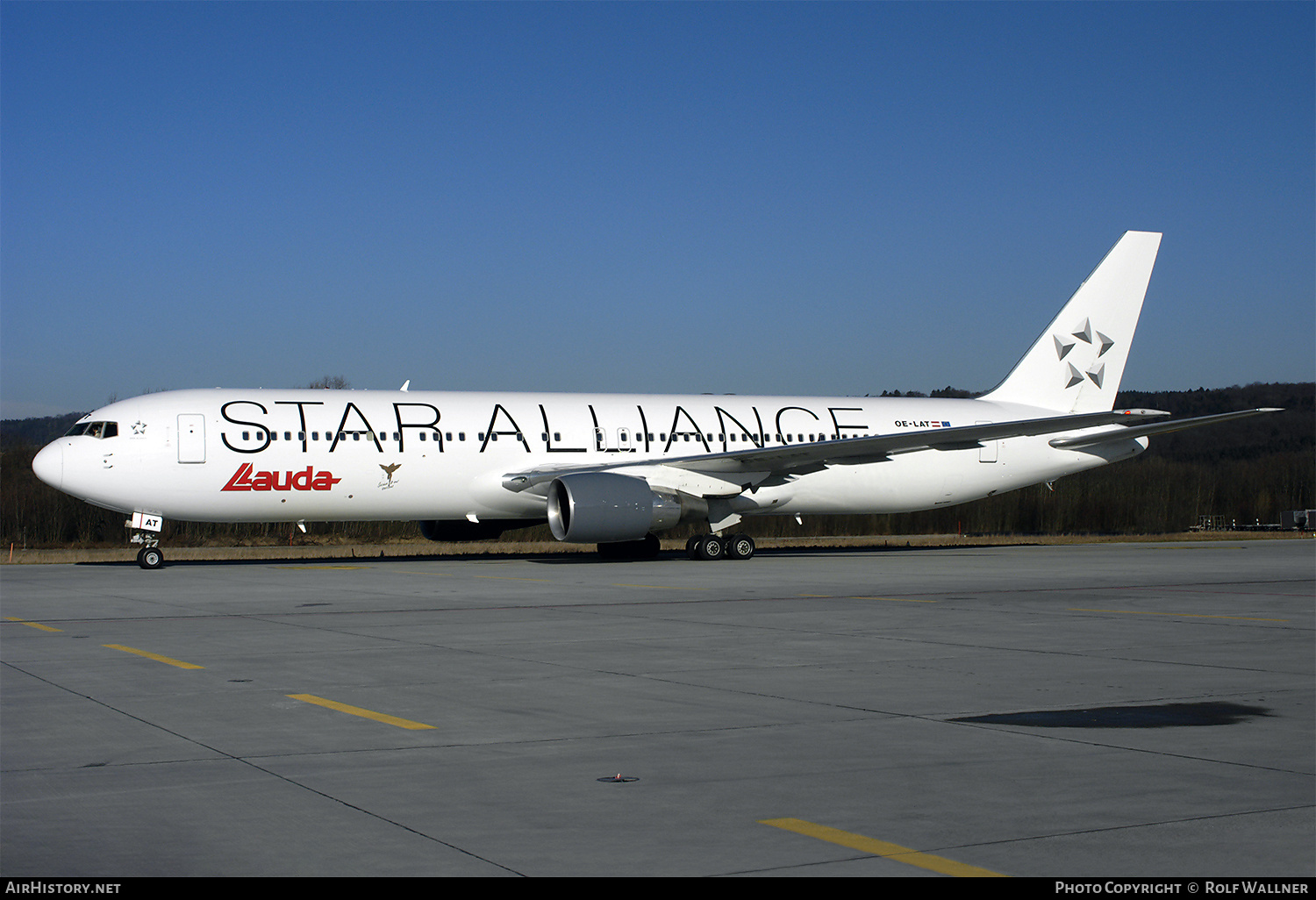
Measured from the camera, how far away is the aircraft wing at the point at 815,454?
25.3 m

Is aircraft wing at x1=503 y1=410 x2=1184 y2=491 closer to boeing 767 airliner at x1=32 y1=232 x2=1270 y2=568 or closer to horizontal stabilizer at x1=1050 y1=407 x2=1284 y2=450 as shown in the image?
boeing 767 airliner at x1=32 y1=232 x2=1270 y2=568

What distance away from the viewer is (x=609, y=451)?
26750 millimetres

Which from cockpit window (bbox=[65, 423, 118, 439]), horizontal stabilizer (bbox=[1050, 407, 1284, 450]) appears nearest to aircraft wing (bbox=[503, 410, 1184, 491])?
horizontal stabilizer (bbox=[1050, 407, 1284, 450])

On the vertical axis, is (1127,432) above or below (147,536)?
above

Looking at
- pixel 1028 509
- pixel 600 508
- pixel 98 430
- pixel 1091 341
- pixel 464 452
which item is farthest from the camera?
pixel 1028 509

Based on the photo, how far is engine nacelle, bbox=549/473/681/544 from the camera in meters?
23.4

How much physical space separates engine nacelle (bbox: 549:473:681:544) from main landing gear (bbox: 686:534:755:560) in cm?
216

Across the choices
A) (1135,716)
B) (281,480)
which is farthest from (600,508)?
(1135,716)

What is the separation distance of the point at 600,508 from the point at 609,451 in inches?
135

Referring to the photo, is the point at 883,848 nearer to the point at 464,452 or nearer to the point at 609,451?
the point at 464,452

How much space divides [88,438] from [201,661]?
1419 centimetres

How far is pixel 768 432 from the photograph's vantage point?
2878cm

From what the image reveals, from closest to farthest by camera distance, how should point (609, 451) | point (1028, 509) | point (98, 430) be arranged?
point (98, 430)
point (609, 451)
point (1028, 509)

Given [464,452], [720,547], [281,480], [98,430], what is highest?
[98,430]
